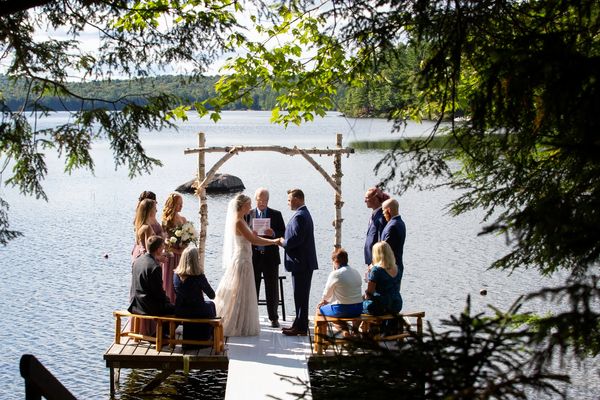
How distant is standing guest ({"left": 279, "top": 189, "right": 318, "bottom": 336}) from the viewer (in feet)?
36.7

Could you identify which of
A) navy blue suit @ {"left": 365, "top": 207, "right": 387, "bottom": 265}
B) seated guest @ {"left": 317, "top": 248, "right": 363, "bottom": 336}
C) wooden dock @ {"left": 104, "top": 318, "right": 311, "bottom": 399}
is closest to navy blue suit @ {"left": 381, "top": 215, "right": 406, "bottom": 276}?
navy blue suit @ {"left": 365, "top": 207, "right": 387, "bottom": 265}

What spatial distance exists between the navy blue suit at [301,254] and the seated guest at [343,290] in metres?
0.64

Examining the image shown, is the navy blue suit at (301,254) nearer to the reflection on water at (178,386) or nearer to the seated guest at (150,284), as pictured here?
the seated guest at (150,284)

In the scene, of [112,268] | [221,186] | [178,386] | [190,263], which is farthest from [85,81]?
[221,186]

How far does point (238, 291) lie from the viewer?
11578 millimetres

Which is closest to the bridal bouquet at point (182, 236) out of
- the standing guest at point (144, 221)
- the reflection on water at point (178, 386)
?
the standing guest at point (144, 221)

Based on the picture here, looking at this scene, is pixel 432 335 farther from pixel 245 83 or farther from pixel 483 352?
pixel 245 83

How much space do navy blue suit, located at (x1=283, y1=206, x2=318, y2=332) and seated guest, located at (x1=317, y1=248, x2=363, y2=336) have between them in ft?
2.09

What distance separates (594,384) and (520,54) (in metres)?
10.1

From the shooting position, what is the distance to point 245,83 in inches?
497

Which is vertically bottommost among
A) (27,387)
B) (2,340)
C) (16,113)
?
(2,340)

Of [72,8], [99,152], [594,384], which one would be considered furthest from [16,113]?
[99,152]

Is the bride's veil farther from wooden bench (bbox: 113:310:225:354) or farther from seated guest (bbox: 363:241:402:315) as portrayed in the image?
seated guest (bbox: 363:241:402:315)

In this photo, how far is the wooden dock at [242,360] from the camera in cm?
985
